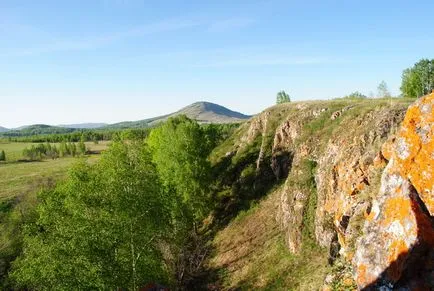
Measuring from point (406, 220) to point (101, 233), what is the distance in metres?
20.0

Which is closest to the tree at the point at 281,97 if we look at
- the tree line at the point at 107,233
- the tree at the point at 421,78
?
the tree at the point at 421,78

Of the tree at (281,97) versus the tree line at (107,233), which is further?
the tree at (281,97)

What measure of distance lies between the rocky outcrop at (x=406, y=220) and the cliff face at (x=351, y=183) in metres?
0.03

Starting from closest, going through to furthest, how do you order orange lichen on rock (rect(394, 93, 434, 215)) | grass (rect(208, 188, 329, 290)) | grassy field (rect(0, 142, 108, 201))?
orange lichen on rock (rect(394, 93, 434, 215)) → grass (rect(208, 188, 329, 290)) → grassy field (rect(0, 142, 108, 201))

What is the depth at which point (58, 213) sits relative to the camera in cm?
3003

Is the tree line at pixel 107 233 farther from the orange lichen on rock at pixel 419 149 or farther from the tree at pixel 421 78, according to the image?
the tree at pixel 421 78

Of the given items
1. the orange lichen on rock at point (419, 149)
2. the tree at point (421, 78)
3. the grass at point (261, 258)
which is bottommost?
the grass at point (261, 258)

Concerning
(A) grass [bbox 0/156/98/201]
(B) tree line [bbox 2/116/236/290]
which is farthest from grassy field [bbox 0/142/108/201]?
(B) tree line [bbox 2/116/236/290]

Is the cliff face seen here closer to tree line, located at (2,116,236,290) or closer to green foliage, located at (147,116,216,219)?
green foliage, located at (147,116,216,219)

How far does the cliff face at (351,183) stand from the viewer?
1267cm

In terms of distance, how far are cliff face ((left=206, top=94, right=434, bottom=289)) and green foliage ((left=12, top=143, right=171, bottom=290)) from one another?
11795 mm

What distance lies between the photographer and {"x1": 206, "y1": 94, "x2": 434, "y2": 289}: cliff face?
12672mm

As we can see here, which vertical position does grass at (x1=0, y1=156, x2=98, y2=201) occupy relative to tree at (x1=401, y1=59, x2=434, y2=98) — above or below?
below

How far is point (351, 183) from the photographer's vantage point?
23.8 metres
